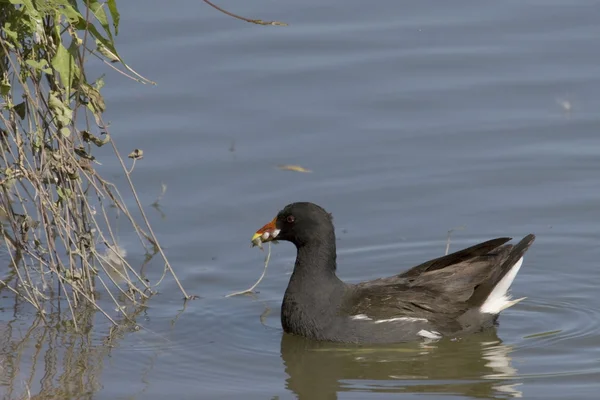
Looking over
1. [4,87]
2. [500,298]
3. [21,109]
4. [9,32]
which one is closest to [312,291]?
[500,298]

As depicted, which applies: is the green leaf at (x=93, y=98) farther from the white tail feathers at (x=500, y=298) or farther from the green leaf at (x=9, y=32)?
the white tail feathers at (x=500, y=298)

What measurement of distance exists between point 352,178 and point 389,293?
2263 millimetres

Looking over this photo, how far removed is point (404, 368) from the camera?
7.68m

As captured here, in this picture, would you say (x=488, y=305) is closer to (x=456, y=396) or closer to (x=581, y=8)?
(x=456, y=396)

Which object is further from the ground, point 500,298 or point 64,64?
point 64,64

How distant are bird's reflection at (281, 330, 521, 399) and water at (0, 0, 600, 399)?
0.02 m

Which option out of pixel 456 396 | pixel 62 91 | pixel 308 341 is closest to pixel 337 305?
pixel 308 341

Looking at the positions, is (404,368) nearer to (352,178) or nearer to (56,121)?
(56,121)

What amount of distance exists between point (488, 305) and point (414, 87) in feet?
12.5

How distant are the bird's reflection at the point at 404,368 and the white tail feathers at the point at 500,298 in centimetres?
17

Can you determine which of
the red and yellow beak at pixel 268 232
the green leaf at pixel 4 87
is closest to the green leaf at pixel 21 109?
the green leaf at pixel 4 87

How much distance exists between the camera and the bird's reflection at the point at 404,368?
7227mm

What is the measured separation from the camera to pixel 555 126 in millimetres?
11102

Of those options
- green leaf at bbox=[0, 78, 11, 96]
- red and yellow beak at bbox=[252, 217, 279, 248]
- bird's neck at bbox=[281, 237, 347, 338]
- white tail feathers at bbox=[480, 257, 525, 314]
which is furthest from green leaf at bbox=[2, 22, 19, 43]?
white tail feathers at bbox=[480, 257, 525, 314]
